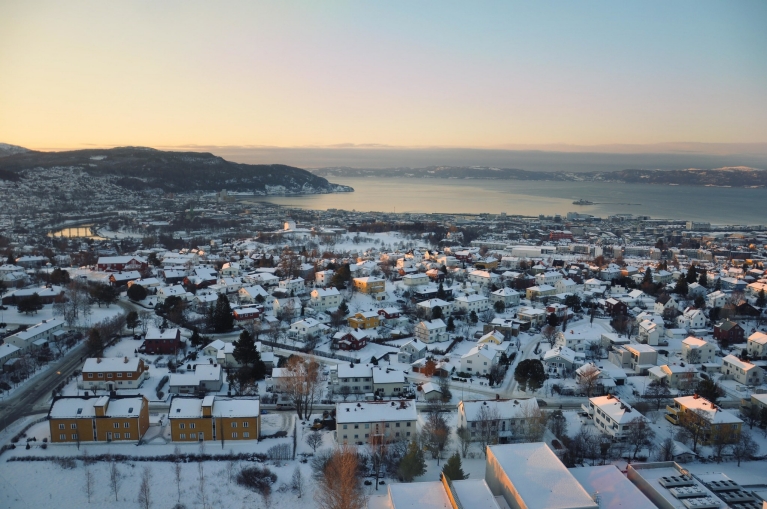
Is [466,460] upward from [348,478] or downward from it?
downward

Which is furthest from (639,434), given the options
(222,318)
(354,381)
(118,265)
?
(118,265)

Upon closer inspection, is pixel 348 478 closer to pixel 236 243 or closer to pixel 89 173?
pixel 236 243

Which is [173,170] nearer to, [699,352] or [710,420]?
[699,352]

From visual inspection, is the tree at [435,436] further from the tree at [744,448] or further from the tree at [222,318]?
the tree at [222,318]

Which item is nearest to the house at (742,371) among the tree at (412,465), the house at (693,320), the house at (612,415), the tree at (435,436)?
the house at (693,320)

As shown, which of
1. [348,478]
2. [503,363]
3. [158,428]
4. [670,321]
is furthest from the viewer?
[670,321]

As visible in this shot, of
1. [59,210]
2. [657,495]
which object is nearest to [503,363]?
[657,495]
